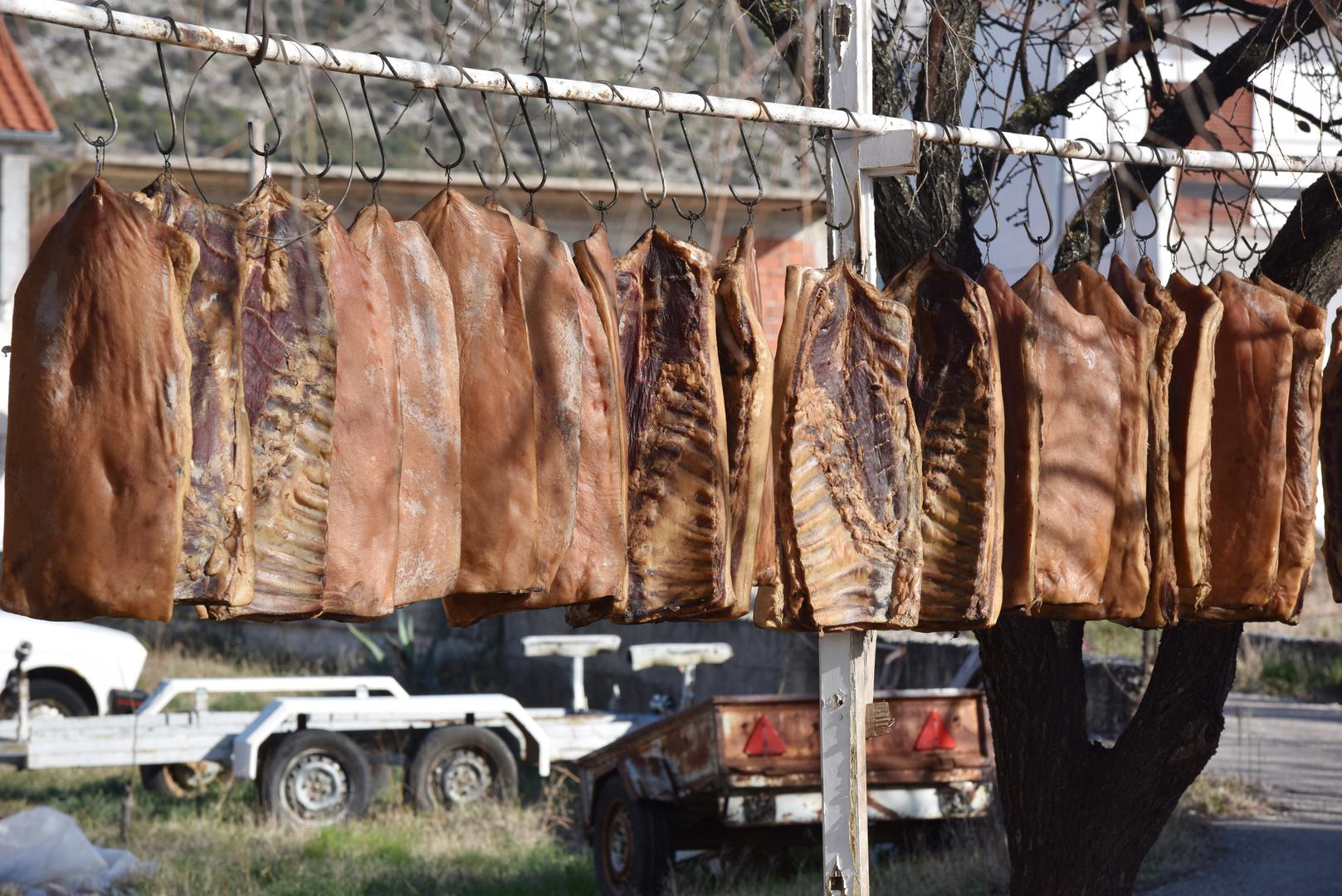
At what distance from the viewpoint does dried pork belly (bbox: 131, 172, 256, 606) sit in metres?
2.47

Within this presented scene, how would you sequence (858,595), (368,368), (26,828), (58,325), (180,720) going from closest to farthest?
(58,325), (368,368), (858,595), (26,828), (180,720)

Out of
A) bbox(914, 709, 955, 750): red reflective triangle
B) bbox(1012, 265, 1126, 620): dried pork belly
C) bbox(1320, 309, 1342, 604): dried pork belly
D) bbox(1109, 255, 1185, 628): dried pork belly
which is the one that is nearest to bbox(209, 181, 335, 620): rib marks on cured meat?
A: bbox(1012, 265, 1126, 620): dried pork belly

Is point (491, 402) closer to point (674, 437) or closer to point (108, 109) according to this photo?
point (674, 437)

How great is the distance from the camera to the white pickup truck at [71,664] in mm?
11820

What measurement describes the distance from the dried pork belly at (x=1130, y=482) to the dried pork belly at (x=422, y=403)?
162 cm

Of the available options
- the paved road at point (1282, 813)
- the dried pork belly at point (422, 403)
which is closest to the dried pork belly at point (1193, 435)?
the dried pork belly at point (422, 403)

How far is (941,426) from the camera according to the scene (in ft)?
10.9

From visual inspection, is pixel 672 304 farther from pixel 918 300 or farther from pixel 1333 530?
pixel 1333 530

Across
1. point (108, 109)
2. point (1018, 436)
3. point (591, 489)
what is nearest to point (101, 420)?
point (108, 109)

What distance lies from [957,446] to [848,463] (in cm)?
27

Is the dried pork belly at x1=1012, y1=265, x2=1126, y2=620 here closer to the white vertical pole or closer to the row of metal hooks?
the white vertical pole

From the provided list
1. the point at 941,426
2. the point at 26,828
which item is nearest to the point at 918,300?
the point at 941,426

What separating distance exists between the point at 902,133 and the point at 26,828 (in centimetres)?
690

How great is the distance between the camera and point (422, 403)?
279 cm
